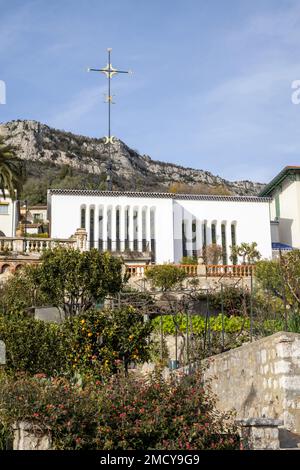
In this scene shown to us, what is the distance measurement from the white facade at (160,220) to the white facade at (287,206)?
287 cm

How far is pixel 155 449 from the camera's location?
9727 mm

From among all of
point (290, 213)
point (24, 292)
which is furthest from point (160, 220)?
point (24, 292)

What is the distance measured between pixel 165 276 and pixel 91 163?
76635mm

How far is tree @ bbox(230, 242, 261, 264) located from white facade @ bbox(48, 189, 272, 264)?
77 cm

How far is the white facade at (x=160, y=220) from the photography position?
166 ft

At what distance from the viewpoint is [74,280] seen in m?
26.0

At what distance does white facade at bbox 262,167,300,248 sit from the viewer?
55.1 m

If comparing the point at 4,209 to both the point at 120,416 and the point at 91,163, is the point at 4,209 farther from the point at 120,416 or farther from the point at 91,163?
the point at 91,163

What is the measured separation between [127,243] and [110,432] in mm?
41868

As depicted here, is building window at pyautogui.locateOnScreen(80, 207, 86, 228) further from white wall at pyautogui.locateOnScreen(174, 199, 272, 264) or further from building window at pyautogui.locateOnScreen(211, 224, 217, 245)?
building window at pyautogui.locateOnScreen(211, 224, 217, 245)

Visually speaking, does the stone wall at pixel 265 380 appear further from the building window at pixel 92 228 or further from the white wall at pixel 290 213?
the white wall at pixel 290 213

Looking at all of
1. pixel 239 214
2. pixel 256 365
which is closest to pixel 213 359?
pixel 256 365

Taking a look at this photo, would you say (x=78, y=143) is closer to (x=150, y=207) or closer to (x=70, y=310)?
(x=150, y=207)

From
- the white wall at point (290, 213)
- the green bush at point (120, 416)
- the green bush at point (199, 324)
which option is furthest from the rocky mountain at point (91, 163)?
the green bush at point (120, 416)
